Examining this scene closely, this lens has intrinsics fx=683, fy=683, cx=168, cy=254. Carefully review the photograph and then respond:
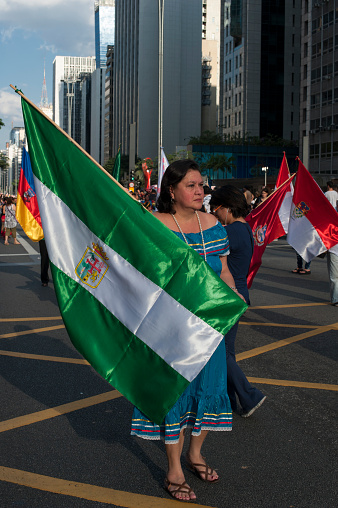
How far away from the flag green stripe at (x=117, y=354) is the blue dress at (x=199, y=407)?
13 cm

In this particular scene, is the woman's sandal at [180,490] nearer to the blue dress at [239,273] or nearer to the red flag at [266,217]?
the blue dress at [239,273]

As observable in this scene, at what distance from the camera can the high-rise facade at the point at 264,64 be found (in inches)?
4181

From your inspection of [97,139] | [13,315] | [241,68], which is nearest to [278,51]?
[241,68]

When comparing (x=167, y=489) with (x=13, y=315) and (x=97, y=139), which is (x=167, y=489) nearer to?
(x=13, y=315)

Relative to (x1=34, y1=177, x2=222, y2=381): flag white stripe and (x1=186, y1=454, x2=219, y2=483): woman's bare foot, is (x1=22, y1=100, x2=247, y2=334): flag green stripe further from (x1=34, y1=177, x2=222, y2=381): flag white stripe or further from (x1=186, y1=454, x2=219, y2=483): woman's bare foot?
(x1=186, y1=454, x2=219, y2=483): woman's bare foot

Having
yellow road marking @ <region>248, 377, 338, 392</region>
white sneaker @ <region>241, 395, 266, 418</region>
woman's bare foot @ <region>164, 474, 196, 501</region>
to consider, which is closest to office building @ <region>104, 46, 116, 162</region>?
yellow road marking @ <region>248, 377, 338, 392</region>

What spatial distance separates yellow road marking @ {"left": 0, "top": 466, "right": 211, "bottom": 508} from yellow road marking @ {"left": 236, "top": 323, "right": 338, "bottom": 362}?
319 cm

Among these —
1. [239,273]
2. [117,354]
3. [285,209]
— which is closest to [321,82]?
[285,209]

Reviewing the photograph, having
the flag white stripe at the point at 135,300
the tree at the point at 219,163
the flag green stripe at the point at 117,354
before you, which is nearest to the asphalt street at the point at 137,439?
the flag green stripe at the point at 117,354

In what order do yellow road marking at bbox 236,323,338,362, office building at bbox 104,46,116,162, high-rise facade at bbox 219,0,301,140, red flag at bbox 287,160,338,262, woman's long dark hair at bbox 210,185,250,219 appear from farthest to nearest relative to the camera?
office building at bbox 104,46,116,162, high-rise facade at bbox 219,0,301,140, red flag at bbox 287,160,338,262, yellow road marking at bbox 236,323,338,362, woman's long dark hair at bbox 210,185,250,219

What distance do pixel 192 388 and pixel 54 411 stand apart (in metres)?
1.76

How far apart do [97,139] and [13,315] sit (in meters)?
188

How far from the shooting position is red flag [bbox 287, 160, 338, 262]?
10750 mm

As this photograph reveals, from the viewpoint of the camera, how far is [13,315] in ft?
31.0
